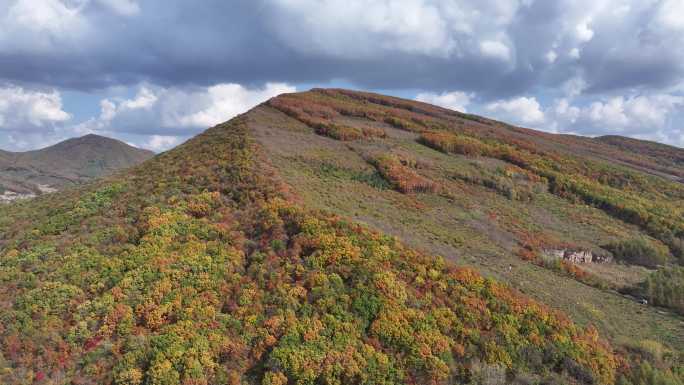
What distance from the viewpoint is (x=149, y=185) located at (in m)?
24.2

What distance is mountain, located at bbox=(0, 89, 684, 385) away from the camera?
11719mm

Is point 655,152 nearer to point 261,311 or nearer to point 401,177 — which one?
point 401,177

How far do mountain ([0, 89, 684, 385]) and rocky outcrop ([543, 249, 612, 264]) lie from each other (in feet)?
0.28

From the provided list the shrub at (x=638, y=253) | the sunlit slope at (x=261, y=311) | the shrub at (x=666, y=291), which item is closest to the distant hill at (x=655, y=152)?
the shrub at (x=638, y=253)

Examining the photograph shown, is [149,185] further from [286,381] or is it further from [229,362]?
[286,381]

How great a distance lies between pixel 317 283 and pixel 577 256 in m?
18.3

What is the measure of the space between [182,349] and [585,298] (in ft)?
55.2

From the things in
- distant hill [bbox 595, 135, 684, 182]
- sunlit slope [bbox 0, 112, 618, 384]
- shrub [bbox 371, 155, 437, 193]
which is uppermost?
distant hill [bbox 595, 135, 684, 182]

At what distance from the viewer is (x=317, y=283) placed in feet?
47.0

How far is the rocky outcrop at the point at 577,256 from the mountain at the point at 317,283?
0.09 metres

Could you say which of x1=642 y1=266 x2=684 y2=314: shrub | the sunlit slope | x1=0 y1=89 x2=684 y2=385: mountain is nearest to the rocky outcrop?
x1=0 y1=89 x2=684 y2=385: mountain

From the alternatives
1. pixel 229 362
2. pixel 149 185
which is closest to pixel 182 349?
pixel 229 362

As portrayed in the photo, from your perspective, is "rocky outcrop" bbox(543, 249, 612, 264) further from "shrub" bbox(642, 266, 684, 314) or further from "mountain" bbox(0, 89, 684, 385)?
"shrub" bbox(642, 266, 684, 314)

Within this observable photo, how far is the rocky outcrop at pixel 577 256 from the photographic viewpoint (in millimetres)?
24047
